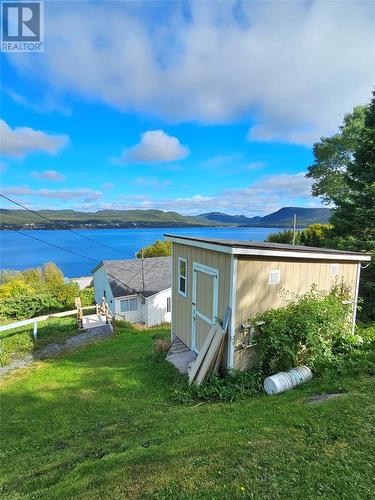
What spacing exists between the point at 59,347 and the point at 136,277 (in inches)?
475

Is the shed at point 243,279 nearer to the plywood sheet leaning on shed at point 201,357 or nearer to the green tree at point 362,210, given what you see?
the plywood sheet leaning on shed at point 201,357

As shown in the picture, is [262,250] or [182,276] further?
[182,276]

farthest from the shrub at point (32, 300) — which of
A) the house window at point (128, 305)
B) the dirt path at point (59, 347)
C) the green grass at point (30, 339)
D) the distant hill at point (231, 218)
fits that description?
the distant hill at point (231, 218)

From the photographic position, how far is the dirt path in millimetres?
8508

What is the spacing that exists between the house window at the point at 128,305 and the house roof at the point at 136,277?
66cm

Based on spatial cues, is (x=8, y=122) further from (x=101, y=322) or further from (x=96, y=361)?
(x=96, y=361)

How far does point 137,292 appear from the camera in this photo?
20.5 meters

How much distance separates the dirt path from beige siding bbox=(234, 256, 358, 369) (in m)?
7.47

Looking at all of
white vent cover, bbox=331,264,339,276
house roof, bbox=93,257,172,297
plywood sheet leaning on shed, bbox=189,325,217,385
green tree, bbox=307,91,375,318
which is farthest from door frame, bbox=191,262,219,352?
house roof, bbox=93,257,172,297

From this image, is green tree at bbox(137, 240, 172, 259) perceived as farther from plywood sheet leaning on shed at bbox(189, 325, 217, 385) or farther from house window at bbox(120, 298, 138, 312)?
plywood sheet leaning on shed at bbox(189, 325, 217, 385)

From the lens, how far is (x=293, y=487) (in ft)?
7.78

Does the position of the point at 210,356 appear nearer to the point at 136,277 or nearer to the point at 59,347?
the point at 59,347

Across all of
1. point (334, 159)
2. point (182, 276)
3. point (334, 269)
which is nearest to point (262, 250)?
point (334, 269)

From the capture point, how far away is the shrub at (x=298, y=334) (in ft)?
17.4
